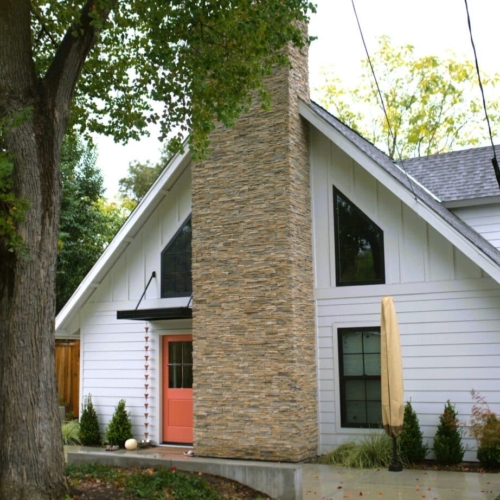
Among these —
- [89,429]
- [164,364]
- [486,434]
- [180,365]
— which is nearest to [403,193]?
[486,434]

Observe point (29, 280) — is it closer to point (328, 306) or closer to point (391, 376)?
point (391, 376)

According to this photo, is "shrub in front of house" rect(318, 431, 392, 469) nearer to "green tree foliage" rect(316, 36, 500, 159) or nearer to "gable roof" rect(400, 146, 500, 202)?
"gable roof" rect(400, 146, 500, 202)

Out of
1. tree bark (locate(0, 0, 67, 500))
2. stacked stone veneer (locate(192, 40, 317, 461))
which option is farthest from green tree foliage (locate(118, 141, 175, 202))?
tree bark (locate(0, 0, 67, 500))

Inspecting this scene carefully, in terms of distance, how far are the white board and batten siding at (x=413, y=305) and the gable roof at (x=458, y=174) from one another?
154 cm

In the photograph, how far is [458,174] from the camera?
43.5ft

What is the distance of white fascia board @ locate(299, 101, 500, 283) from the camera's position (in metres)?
10.0

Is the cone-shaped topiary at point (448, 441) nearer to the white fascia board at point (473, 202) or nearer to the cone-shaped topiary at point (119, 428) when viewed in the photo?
the white fascia board at point (473, 202)

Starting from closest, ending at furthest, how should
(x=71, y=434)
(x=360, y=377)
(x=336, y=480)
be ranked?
(x=336, y=480)
(x=360, y=377)
(x=71, y=434)

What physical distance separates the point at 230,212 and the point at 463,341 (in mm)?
4387

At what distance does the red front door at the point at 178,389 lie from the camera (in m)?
12.9

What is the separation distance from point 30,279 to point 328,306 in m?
6.01

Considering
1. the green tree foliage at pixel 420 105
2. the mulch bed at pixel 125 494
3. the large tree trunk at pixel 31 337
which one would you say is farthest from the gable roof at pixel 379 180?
the green tree foliage at pixel 420 105

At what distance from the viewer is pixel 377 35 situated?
28172 mm

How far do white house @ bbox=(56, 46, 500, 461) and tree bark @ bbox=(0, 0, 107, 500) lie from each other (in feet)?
14.3
